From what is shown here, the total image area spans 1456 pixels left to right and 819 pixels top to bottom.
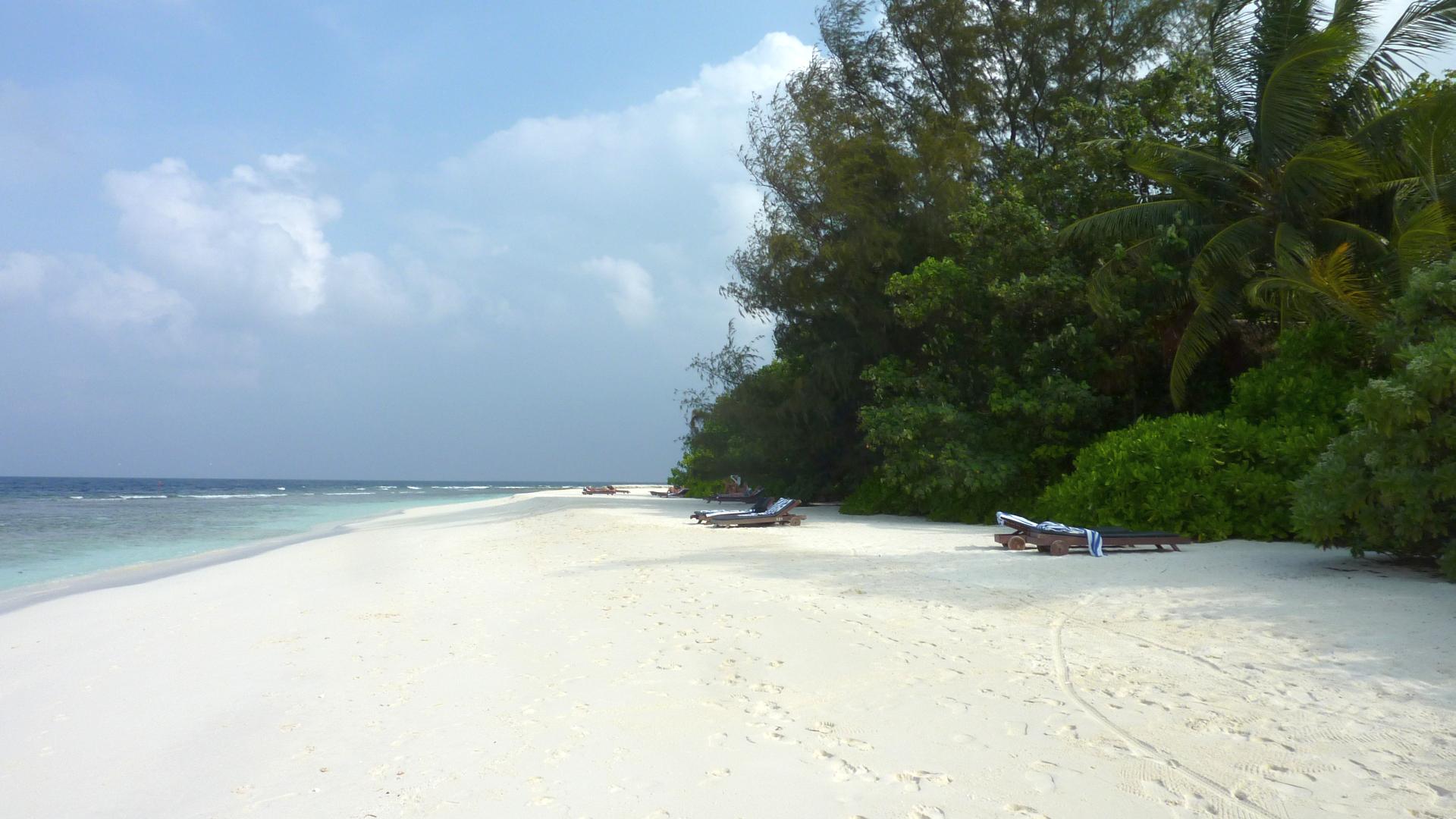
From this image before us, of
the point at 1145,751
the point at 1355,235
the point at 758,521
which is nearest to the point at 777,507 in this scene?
the point at 758,521

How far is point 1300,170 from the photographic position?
43.2 feet

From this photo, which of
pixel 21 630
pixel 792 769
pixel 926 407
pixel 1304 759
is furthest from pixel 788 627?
pixel 926 407

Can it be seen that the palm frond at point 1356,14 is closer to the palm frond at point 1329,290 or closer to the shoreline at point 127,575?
the palm frond at point 1329,290

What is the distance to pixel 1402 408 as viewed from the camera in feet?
23.4

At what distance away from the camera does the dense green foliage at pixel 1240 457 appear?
1099 centimetres

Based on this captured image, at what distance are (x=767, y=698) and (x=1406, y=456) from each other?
6.06 m

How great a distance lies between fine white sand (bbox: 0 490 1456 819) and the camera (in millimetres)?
3592

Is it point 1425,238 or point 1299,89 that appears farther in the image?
point 1299,89

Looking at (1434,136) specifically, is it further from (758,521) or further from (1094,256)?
(758,521)

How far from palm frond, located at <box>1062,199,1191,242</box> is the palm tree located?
0.02 meters

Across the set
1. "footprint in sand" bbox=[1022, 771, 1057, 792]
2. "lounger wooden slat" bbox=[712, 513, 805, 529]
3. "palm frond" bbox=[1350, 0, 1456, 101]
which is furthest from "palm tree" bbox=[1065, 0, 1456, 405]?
"footprint in sand" bbox=[1022, 771, 1057, 792]

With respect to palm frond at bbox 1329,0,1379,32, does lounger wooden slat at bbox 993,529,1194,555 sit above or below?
below

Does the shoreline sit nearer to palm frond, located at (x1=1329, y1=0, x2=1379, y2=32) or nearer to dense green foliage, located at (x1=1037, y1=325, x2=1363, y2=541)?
dense green foliage, located at (x1=1037, y1=325, x2=1363, y2=541)

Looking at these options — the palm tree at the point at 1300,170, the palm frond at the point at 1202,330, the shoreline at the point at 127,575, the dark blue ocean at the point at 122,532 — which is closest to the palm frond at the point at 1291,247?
the palm tree at the point at 1300,170
